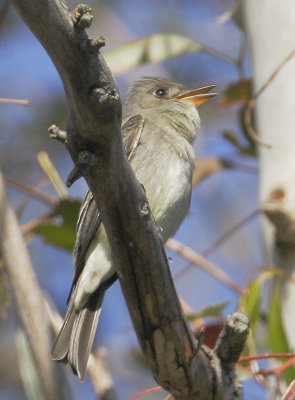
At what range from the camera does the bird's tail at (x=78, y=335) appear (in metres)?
2.76

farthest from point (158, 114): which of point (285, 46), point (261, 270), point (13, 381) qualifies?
point (13, 381)

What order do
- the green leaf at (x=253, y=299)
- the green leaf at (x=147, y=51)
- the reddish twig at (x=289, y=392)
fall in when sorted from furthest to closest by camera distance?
the green leaf at (x=147, y=51), the green leaf at (x=253, y=299), the reddish twig at (x=289, y=392)

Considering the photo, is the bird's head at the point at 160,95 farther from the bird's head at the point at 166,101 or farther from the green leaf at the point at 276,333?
the green leaf at the point at 276,333

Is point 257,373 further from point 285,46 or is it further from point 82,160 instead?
point 285,46

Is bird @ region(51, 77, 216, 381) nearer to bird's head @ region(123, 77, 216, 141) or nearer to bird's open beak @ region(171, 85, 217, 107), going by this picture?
bird's head @ region(123, 77, 216, 141)

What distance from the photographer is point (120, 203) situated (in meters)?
1.99

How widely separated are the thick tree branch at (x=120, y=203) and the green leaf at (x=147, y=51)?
2.06 meters

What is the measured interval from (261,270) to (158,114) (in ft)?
2.88

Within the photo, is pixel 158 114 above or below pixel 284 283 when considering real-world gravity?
above

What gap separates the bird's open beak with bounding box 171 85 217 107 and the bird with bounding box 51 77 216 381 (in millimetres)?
192

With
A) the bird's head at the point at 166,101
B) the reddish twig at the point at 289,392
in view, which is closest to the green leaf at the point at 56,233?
the bird's head at the point at 166,101

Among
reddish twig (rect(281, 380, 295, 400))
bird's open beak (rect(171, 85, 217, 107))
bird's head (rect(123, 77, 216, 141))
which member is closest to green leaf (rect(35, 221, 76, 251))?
bird's head (rect(123, 77, 216, 141))

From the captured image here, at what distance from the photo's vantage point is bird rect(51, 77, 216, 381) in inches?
119

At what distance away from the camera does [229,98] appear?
4297 millimetres
